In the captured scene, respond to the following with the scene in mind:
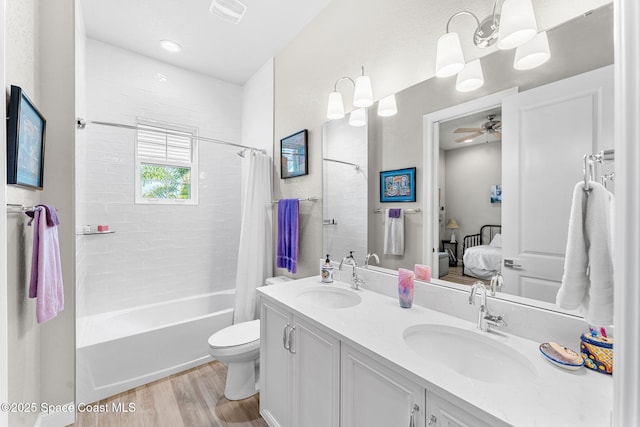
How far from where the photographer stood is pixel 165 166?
291 cm

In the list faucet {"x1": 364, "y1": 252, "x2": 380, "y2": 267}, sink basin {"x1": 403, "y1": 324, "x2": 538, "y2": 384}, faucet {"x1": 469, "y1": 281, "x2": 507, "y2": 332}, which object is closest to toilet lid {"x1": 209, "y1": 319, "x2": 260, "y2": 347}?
faucet {"x1": 364, "y1": 252, "x2": 380, "y2": 267}

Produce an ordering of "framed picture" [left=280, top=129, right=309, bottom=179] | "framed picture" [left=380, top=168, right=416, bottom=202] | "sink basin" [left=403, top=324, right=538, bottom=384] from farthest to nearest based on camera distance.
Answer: "framed picture" [left=280, top=129, right=309, bottom=179] < "framed picture" [left=380, top=168, right=416, bottom=202] < "sink basin" [left=403, top=324, right=538, bottom=384]

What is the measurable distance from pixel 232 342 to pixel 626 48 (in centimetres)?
217

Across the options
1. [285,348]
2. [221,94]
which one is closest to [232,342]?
[285,348]

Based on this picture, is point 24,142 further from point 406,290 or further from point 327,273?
point 406,290

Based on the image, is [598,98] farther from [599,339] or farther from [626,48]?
[599,339]

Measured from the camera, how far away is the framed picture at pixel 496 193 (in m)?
1.18

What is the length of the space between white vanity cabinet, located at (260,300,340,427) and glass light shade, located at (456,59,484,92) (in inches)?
51.5

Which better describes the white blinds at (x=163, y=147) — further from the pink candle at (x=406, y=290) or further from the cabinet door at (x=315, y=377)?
the pink candle at (x=406, y=290)

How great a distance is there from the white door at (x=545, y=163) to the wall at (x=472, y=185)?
5 centimetres

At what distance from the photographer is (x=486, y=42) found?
4.00ft

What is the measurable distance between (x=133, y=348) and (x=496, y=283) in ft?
8.09

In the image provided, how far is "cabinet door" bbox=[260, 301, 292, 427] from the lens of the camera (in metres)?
1.44

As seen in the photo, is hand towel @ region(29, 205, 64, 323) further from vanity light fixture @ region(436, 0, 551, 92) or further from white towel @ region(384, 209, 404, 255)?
vanity light fixture @ region(436, 0, 551, 92)
